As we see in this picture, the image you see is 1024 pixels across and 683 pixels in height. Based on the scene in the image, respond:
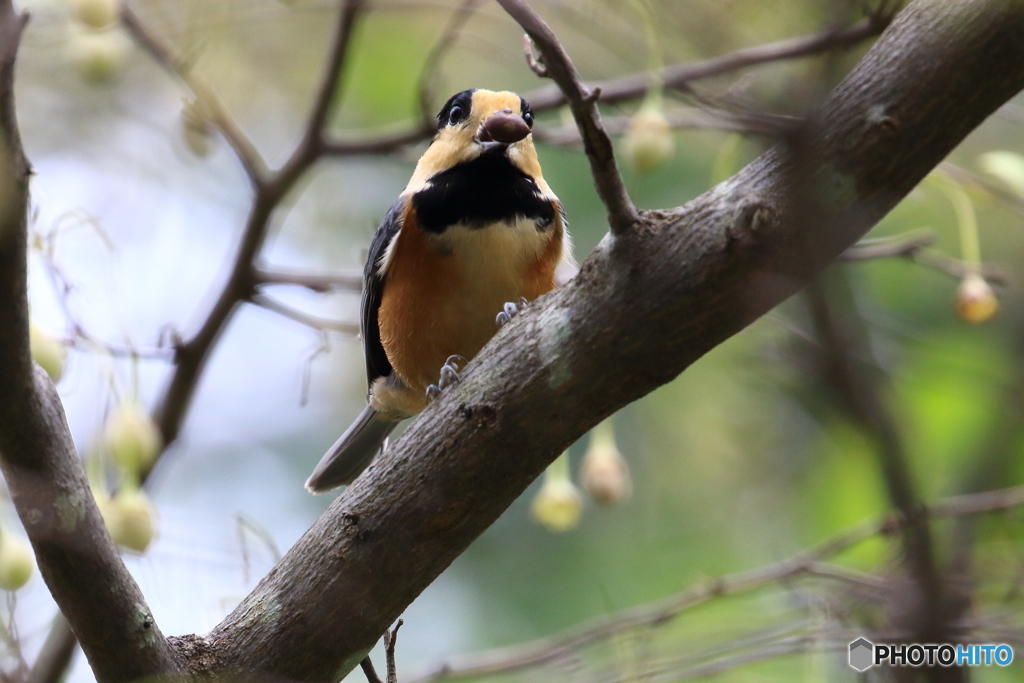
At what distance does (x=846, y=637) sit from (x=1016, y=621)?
0.64 meters

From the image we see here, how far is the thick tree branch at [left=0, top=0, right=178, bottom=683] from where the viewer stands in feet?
6.12

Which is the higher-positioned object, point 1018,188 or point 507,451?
point 1018,188

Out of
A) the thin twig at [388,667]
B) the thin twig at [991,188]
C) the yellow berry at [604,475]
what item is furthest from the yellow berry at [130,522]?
the thin twig at [991,188]

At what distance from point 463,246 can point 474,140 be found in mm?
379

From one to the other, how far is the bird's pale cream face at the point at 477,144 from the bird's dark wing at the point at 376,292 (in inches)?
4.6

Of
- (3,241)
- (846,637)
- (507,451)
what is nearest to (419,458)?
(507,451)

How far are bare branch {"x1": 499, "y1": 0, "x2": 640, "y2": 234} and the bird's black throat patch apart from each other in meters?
1.19

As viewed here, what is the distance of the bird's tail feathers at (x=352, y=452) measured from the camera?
3.92 m

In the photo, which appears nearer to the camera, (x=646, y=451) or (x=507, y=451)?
(x=507, y=451)

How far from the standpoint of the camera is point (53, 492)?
2.00 metres

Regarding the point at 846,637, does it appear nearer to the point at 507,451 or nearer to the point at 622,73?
the point at 507,451

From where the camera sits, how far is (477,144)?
3.22m

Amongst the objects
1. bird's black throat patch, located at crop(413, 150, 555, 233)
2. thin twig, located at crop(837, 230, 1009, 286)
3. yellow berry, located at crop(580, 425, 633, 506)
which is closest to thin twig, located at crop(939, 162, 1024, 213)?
thin twig, located at crop(837, 230, 1009, 286)

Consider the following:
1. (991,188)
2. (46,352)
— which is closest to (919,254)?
(991,188)
